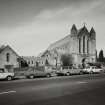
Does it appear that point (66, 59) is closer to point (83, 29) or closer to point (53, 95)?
point (83, 29)

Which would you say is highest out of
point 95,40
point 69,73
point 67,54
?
point 95,40

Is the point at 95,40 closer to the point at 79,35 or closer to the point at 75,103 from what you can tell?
the point at 79,35

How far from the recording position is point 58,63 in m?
66.8

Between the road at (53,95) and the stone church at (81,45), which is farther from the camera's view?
the stone church at (81,45)

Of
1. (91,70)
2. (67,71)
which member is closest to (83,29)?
(91,70)

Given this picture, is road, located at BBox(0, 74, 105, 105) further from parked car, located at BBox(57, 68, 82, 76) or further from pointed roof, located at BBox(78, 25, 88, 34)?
pointed roof, located at BBox(78, 25, 88, 34)

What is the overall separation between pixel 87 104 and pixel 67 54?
54.6 m

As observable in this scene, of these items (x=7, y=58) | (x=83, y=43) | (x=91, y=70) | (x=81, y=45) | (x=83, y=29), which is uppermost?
(x=83, y=29)

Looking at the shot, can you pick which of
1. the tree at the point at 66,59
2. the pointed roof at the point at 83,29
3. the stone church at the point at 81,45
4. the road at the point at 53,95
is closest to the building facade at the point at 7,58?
the tree at the point at 66,59

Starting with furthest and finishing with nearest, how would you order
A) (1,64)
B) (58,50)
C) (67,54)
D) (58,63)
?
(58,50), (58,63), (67,54), (1,64)

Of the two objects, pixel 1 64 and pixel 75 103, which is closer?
pixel 75 103

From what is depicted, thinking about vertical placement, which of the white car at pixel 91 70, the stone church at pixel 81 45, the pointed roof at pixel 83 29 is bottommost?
the white car at pixel 91 70

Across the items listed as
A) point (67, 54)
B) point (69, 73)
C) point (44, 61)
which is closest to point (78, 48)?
point (67, 54)

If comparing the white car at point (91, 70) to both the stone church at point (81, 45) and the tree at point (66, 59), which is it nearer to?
the tree at point (66, 59)
